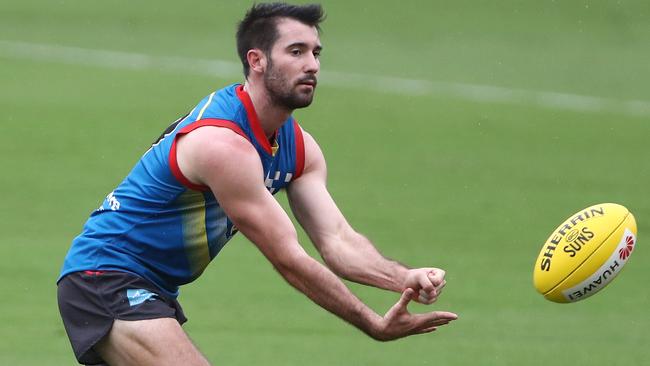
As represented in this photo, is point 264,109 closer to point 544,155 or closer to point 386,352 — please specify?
point 386,352

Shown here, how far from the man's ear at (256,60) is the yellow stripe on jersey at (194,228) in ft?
2.56

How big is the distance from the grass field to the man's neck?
14.0ft

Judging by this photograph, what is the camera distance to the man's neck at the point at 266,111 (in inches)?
316

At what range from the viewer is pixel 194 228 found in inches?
316

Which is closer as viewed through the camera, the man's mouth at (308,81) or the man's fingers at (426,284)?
the man's fingers at (426,284)

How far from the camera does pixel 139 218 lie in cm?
794

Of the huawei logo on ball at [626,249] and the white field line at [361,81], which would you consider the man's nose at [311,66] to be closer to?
the huawei logo on ball at [626,249]

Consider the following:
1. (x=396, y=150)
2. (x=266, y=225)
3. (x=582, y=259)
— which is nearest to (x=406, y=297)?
(x=266, y=225)

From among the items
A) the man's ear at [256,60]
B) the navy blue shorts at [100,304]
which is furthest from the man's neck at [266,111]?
the navy blue shorts at [100,304]

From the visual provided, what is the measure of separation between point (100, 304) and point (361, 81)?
1745cm

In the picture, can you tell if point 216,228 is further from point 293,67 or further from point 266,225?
point 293,67

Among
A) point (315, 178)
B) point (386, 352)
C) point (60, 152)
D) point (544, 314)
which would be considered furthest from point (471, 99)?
point (315, 178)

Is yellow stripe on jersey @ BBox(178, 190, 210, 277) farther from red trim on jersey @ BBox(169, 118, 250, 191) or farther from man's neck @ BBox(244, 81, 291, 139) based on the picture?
man's neck @ BBox(244, 81, 291, 139)

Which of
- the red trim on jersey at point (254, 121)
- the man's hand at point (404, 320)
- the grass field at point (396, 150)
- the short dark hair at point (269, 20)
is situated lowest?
the grass field at point (396, 150)
